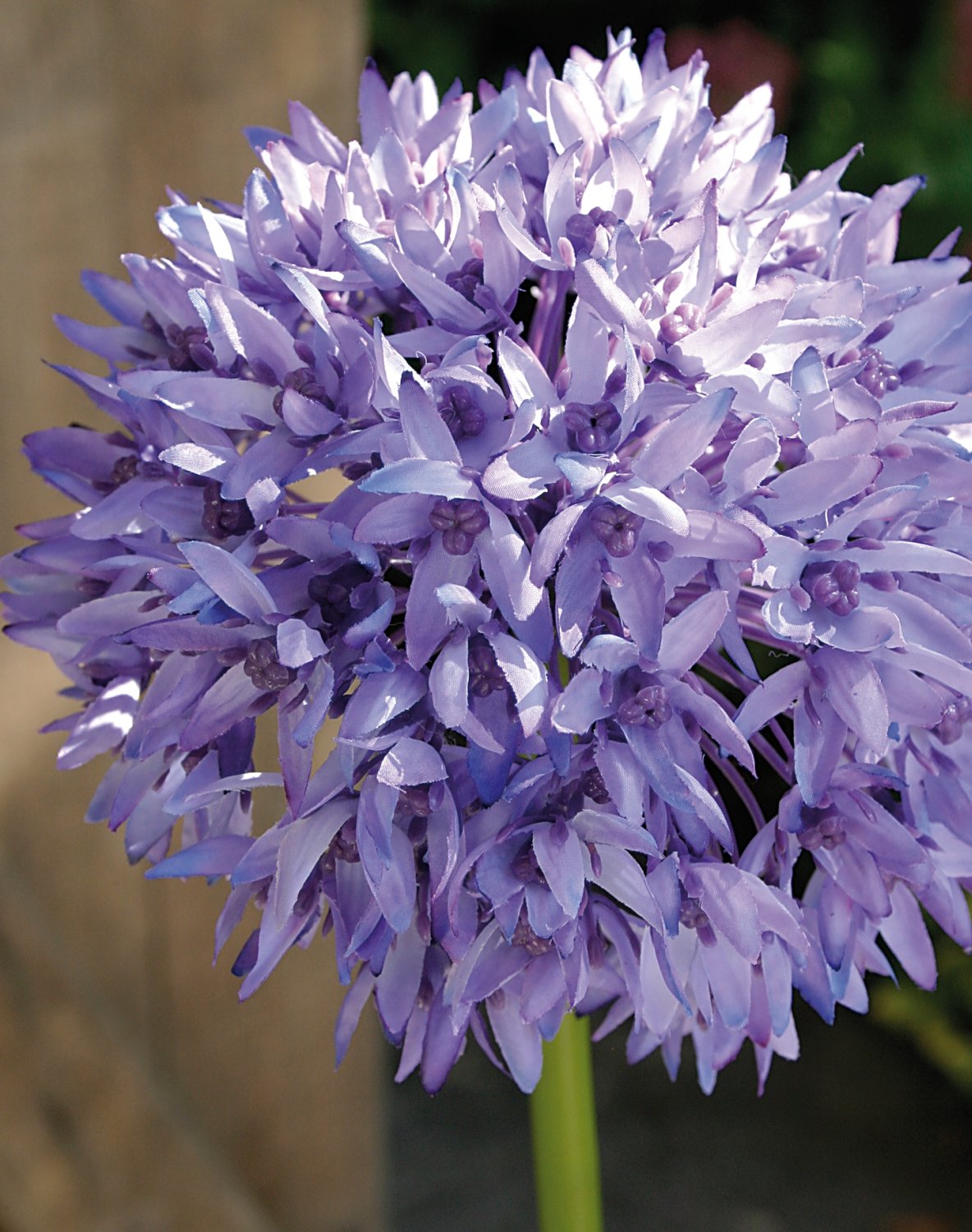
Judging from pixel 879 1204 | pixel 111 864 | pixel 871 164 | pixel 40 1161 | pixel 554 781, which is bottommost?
pixel 879 1204

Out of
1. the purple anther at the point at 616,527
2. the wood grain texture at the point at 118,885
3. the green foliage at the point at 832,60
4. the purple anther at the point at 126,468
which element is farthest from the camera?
the green foliage at the point at 832,60

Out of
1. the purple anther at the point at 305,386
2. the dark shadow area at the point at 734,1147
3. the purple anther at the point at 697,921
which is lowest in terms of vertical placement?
the dark shadow area at the point at 734,1147

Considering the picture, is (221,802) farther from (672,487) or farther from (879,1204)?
(879,1204)

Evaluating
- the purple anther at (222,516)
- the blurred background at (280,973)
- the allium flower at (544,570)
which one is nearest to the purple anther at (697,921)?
the allium flower at (544,570)

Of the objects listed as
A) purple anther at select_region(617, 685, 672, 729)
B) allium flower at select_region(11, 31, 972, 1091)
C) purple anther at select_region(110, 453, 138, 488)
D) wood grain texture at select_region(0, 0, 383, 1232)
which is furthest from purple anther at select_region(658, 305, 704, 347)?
wood grain texture at select_region(0, 0, 383, 1232)

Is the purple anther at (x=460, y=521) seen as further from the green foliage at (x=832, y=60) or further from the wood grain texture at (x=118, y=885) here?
the green foliage at (x=832, y=60)

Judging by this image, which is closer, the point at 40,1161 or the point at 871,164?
the point at 40,1161

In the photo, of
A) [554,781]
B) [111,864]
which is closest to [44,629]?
[554,781]

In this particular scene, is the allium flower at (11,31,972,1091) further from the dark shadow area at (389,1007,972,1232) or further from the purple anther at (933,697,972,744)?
the dark shadow area at (389,1007,972,1232)
